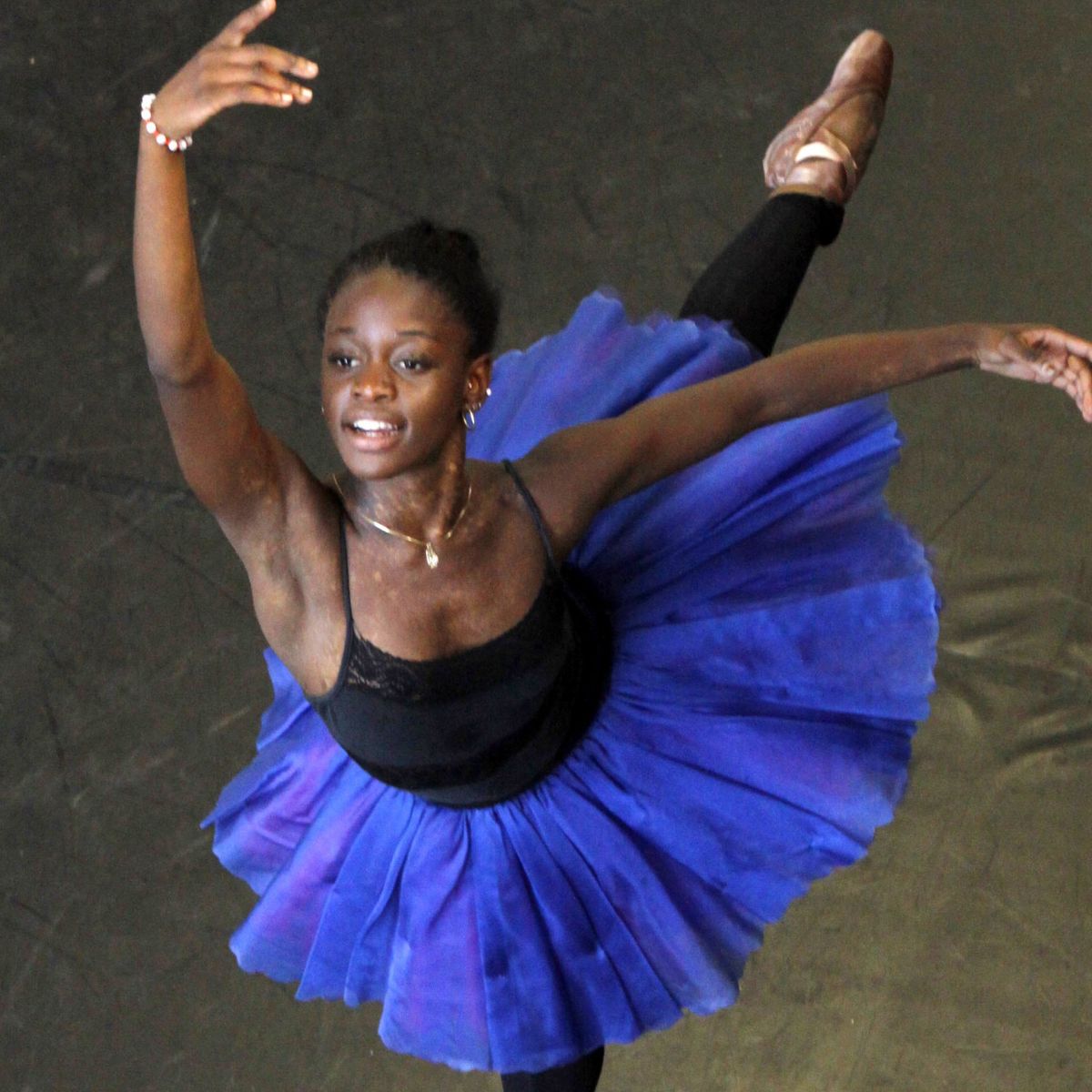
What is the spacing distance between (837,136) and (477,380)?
936 millimetres

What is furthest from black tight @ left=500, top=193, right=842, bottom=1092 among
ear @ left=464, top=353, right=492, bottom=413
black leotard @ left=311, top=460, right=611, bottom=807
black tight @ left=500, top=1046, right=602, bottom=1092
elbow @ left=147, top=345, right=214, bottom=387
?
elbow @ left=147, top=345, right=214, bottom=387

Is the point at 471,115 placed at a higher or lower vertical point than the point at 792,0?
lower

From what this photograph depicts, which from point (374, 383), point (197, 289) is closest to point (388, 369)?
point (374, 383)

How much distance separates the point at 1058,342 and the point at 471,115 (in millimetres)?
1399

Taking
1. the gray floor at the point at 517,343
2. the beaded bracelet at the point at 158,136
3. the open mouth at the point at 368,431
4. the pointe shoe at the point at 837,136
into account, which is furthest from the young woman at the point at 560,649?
the gray floor at the point at 517,343

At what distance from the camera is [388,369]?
1132 millimetres

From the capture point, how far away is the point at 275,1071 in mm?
2023

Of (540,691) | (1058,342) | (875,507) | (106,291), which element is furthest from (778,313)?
(106,291)

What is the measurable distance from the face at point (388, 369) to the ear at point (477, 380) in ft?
0.09

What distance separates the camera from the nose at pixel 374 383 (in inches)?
44.1

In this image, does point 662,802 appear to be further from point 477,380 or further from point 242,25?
point 242,25

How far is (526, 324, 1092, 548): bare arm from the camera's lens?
1296 millimetres

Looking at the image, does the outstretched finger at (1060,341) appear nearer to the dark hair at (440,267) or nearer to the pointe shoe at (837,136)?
the dark hair at (440,267)

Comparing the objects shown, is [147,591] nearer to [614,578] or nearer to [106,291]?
[106,291]
